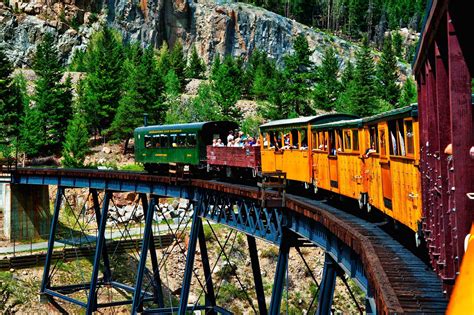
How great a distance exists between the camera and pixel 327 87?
237ft

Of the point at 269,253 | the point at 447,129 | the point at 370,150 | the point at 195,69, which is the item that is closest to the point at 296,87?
the point at 269,253

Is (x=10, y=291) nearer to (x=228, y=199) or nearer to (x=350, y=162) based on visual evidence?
(x=228, y=199)

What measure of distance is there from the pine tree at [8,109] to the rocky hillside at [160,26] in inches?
1339

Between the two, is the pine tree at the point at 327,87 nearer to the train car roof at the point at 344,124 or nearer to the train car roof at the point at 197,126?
the train car roof at the point at 197,126

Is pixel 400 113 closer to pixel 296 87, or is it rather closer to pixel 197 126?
pixel 197 126

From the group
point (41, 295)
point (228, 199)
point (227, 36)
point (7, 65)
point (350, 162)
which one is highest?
point (227, 36)

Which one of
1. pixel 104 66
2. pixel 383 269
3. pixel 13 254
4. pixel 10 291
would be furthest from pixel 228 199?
pixel 104 66

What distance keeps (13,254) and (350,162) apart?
91.3 feet

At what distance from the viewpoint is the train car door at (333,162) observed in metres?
17.5

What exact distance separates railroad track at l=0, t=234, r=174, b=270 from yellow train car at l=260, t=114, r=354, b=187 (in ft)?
46.0

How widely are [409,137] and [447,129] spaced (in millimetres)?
4284

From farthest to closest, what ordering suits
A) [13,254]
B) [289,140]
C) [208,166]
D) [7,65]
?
[7,65], [13,254], [208,166], [289,140]

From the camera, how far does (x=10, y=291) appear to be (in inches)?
1367

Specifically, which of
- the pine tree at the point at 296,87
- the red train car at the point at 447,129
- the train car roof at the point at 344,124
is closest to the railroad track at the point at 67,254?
the train car roof at the point at 344,124
